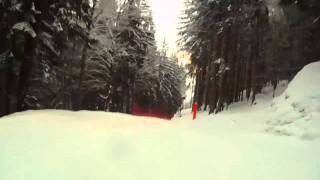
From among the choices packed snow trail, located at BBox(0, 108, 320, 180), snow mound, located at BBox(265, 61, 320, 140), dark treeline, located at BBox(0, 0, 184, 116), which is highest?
dark treeline, located at BBox(0, 0, 184, 116)

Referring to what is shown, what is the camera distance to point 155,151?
9656 millimetres

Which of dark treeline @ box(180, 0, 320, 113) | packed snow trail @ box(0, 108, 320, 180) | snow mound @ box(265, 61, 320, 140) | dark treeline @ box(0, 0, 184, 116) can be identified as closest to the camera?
packed snow trail @ box(0, 108, 320, 180)

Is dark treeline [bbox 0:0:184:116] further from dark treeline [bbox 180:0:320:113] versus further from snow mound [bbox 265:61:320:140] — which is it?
snow mound [bbox 265:61:320:140]

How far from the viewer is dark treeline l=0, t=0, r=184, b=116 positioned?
18.7 metres

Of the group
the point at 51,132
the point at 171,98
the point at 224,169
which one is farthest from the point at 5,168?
the point at 171,98

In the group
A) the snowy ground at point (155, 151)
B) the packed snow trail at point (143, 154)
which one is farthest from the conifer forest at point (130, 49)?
the packed snow trail at point (143, 154)

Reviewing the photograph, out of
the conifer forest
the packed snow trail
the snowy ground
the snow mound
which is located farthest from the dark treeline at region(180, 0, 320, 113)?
the packed snow trail

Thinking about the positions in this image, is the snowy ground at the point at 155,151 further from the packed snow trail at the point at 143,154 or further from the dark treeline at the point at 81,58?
the dark treeline at the point at 81,58

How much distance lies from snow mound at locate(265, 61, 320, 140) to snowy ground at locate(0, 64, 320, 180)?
0.11 ft

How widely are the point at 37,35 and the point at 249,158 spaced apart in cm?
1217

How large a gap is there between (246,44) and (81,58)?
13392mm

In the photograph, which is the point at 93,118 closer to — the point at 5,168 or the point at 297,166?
the point at 5,168

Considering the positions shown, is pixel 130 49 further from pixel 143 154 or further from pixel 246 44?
pixel 143 154

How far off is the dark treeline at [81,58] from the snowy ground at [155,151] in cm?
694
